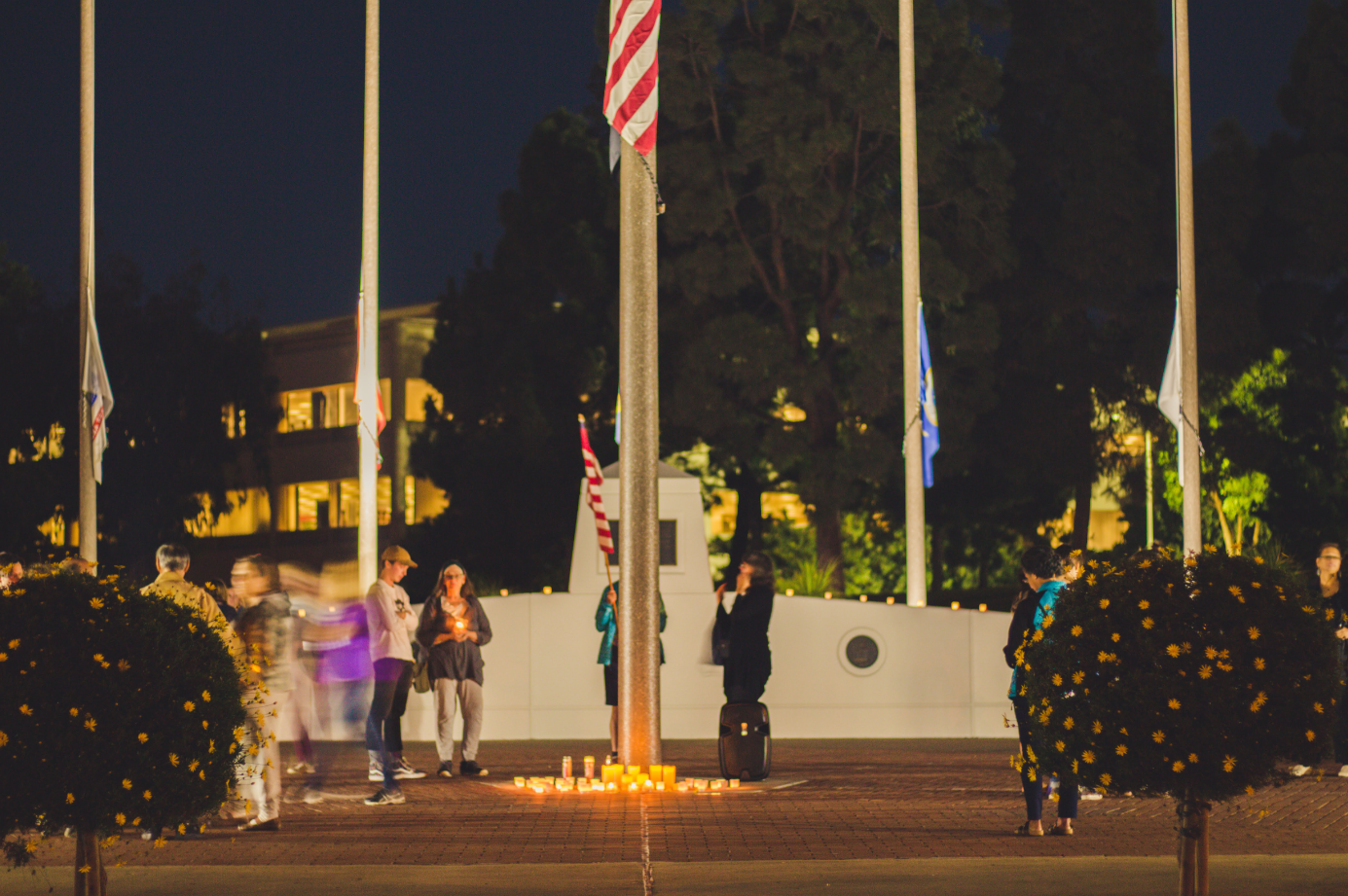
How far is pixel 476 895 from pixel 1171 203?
33.2 m

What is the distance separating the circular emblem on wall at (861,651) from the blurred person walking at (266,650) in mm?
9782

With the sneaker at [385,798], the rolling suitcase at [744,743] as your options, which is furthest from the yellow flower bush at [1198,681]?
the rolling suitcase at [744,743]

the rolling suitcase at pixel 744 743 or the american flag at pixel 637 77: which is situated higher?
the american flag at pixel 637 77

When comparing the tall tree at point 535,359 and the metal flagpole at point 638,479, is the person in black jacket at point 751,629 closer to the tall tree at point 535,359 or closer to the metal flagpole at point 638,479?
the metal flagpole at point 638,479

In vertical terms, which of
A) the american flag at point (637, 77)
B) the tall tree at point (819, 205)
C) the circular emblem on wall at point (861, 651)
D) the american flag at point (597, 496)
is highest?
the tall tree at point (819, 205)

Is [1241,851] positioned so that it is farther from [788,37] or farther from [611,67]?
[788,37]

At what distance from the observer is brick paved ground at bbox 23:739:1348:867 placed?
9.76m

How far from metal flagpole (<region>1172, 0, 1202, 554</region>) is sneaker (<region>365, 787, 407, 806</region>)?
11.6 metres

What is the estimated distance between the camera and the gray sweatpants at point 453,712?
14625 millimetres

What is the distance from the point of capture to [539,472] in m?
40.4

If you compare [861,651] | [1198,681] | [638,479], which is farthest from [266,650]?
[861,651]

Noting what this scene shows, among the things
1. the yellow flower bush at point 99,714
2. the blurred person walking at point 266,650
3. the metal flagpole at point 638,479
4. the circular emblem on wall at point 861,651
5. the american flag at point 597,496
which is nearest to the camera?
the yellow flower bush at point 99,714

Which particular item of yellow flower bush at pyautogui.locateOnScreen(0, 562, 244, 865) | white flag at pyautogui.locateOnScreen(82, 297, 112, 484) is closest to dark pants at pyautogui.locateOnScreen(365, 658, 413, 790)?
yellow flower bush at pyautogui.locateOnScreen(0, 562, 244, 865)

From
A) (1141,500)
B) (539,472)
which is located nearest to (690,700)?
(539,472)
